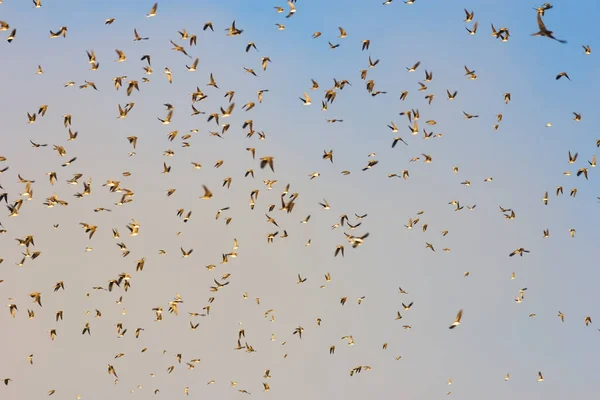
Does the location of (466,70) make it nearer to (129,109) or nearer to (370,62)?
(370,62)

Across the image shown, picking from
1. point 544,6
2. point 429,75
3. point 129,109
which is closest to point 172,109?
point 129,109

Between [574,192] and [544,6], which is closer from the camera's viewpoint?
[544,6]

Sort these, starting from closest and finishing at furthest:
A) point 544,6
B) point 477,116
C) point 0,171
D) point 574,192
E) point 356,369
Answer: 1. point 544,6
2. point 0,171
3. point 477,116
4. point 574,192
5. point 356,369

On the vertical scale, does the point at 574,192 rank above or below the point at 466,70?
below

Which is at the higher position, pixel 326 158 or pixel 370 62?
pixel 370 62

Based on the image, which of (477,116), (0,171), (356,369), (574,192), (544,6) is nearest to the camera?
(544,6)

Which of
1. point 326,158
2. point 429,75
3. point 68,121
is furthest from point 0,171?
point 429,75

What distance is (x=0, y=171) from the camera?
210 feet

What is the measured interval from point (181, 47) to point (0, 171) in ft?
37.3

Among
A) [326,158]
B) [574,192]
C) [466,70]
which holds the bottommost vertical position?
[574,192]

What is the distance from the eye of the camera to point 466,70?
67.5 meters

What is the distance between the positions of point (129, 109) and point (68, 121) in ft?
13.6

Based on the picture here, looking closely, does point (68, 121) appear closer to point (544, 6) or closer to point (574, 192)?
point (544, 6)

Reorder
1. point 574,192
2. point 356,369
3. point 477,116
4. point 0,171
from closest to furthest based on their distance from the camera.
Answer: point 0,171
point 477,116
point 574,192
point 356,369
